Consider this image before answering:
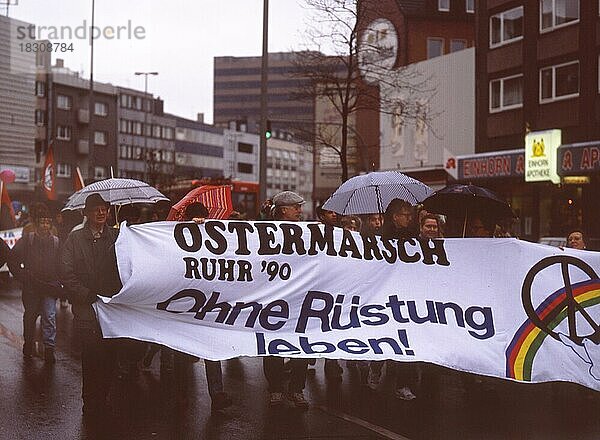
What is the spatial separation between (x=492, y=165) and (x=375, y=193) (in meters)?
29.0

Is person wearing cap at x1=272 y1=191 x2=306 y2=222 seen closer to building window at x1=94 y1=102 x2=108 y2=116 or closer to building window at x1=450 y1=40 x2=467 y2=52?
building window at x1=450 y1=40 x2=467 y2=52

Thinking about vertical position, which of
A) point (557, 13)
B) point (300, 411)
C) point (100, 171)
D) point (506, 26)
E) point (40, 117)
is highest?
point (40, 117)

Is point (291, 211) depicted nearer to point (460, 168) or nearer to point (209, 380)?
point (209, 380)

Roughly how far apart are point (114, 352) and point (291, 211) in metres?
2.14

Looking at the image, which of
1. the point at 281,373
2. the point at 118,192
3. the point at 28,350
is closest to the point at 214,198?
the point at 118,192

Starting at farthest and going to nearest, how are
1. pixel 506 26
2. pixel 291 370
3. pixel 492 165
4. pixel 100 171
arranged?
pixel 100 171, pixel 506 26, pixel 492 165, pixel 291 370

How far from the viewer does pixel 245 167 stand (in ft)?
474

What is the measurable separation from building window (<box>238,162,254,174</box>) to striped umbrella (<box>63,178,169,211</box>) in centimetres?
13083

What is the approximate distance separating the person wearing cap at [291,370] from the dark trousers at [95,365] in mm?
1568

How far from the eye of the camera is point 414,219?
995 cm

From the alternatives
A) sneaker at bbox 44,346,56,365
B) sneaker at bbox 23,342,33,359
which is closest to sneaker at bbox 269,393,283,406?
sneaker at bbox 44,346,56,365

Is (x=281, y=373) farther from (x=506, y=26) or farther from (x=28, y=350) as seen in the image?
(x=506, y=26)

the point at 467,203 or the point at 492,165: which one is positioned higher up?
the point at 492,165

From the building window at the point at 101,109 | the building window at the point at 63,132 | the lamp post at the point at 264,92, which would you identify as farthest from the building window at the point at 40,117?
the lamp post at the point at 264,92
